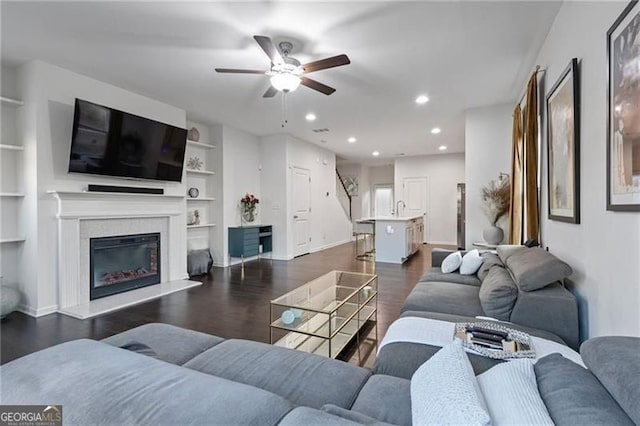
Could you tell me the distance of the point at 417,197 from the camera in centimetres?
955

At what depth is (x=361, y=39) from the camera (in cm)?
293

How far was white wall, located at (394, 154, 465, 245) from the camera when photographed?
9117mm

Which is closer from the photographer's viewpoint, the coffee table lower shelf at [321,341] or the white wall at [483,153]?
the coffee table lower shelf at [321,341]

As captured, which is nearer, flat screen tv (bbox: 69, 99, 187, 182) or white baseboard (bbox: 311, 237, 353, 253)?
flat screen tv (bbox: 69, 99, 187, 182)

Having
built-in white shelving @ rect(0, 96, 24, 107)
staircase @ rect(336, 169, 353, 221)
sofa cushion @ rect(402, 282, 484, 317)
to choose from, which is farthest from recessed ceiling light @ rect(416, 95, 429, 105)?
staircase @ rect(336, 169, 353, 221)

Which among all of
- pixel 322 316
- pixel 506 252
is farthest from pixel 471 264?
pixel 322 316

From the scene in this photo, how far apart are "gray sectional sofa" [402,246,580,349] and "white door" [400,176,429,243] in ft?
22.8

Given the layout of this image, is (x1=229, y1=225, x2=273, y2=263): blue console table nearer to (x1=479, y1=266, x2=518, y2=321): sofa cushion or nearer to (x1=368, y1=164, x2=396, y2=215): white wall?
(x1=479, y1=266, x2=518, y2=321): sofa cushion

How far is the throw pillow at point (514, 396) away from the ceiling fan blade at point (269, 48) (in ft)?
8.38

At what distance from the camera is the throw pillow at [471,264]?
10.3ft

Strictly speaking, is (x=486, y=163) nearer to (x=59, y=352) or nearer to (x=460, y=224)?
(x=460, y=224)

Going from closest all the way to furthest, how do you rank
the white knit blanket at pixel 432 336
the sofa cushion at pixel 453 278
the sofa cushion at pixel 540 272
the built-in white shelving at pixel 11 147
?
the white knit blanket at pixel 432 336 → the sofa cushion at pixel 540 272 → the sofa cushion at pixel 453 278 → the built-in white shelving at pixel 11 147

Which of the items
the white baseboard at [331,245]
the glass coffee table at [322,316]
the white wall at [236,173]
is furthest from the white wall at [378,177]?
the glass coffee table at [322,316]
